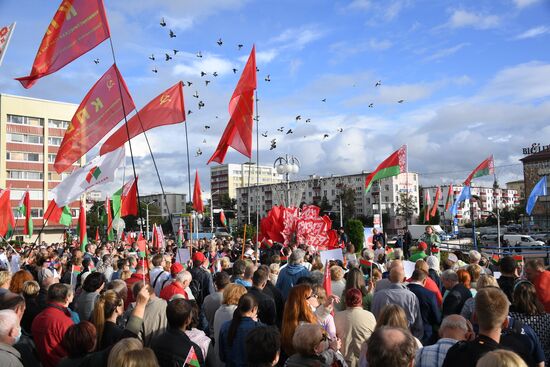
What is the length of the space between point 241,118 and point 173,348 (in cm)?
876

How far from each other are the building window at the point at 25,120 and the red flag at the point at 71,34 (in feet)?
228

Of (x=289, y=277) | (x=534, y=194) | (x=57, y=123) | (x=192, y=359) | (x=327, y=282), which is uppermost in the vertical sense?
(x=57, y=123)

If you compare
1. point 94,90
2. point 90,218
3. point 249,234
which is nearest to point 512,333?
point 94,90

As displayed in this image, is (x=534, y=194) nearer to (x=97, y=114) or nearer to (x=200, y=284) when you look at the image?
(x=200, y=284)

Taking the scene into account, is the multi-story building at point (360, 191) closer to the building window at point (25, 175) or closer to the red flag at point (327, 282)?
the building window at point (25, 175)

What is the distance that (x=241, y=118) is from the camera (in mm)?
12852

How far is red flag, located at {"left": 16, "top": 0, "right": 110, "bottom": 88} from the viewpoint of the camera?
9945 millimetres

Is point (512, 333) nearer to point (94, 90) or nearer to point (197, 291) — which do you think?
point (197, 291)

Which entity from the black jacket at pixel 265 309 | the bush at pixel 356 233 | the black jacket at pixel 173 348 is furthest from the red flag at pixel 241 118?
the bush at pixel 356 233

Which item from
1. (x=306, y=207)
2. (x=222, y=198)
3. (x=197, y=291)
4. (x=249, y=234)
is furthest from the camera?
(x=222, y=198)

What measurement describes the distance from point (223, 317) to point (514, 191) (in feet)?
690

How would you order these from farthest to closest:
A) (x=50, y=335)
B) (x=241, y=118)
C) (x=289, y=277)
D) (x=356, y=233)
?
(x=356, y=233), (x=241, y=118), (x=289, y=277), (x=50, y=335)

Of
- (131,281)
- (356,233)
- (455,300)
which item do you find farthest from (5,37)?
(356,233)

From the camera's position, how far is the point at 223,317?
6.03 metres
